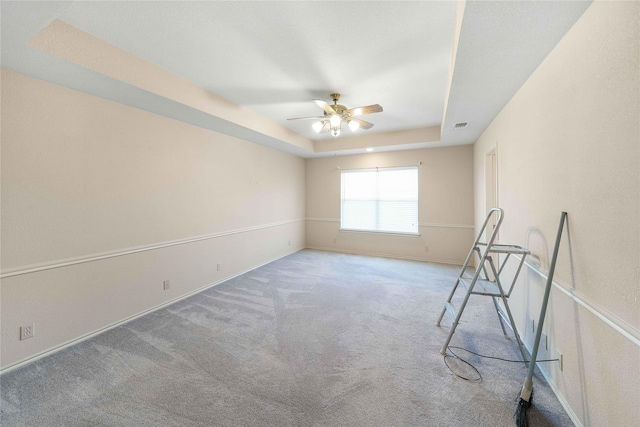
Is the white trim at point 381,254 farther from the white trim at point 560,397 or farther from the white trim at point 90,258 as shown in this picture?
the white trim at point 560,397

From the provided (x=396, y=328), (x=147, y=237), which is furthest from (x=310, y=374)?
(x=147, y=237)

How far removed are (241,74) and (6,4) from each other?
1543 millimetres

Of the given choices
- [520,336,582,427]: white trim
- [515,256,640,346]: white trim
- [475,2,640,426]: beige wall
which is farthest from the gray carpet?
[515,256,640,346]: white trim

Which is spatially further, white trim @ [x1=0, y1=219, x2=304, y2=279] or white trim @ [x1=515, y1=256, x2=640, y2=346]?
white trim @ [x1=0, y1=219, x2=304, y2=279]

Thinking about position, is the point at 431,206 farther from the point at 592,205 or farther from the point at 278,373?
the point at 278,373

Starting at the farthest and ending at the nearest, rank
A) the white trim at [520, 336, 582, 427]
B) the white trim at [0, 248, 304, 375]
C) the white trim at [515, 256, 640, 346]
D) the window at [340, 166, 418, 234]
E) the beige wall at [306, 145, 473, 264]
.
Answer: the window at [340, 166, 418, 234]
the beige wall at [306, 145, 473, 264]
the white trim at [0, 248, 304, 375]
the white trim at [520, 336, 582, 427]
the white trim at [515, 256, 640, 346]

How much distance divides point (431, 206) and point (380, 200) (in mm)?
1105

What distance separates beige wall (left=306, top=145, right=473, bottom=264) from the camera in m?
4.88

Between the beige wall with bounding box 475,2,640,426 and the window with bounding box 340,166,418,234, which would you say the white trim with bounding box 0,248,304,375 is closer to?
the window with bounding box 340,166,418,234

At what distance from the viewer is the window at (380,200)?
5.36 m

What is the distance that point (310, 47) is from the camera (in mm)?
2082

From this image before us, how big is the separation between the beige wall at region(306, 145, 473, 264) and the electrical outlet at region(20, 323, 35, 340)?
16.4 ft

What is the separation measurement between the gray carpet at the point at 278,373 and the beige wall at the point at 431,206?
2143mm

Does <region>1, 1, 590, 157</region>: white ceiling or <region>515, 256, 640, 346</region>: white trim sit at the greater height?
<region>1, 1, 590, 157</region>: white ceiling
